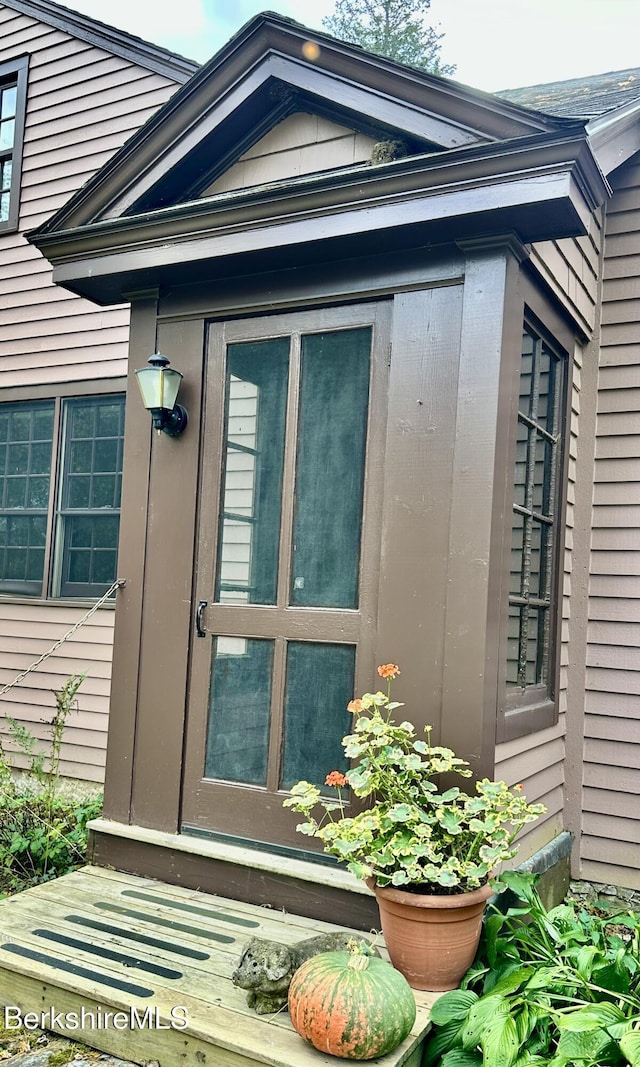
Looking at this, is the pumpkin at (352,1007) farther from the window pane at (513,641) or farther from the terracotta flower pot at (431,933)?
the window pane at (513,641)

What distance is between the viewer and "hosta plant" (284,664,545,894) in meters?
2.48


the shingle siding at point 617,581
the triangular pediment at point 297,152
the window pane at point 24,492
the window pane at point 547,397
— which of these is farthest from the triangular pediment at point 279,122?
the window pane at point 24,492

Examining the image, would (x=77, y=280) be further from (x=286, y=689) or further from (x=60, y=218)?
(x=286, y=689)

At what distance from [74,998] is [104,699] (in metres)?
2.96

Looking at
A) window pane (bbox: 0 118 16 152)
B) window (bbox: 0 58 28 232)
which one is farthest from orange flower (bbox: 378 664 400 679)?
window pane (bbox: 0 118 16 152)

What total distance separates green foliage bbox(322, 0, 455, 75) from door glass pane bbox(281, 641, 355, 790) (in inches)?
675

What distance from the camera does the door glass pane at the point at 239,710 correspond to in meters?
3.22

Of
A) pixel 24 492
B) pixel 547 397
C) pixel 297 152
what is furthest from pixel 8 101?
pixel 547 397

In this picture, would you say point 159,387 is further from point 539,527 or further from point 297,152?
point 539,527

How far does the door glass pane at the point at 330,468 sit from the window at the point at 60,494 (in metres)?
2.52

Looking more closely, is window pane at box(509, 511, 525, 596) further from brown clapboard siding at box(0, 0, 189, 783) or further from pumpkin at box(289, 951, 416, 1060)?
brown clapboard siding at box(0, 0, 189, 783)

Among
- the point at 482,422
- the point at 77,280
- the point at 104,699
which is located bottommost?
the point at 104,699

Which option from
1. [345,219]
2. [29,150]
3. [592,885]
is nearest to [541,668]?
[592,885]

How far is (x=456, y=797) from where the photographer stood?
2576 mm
